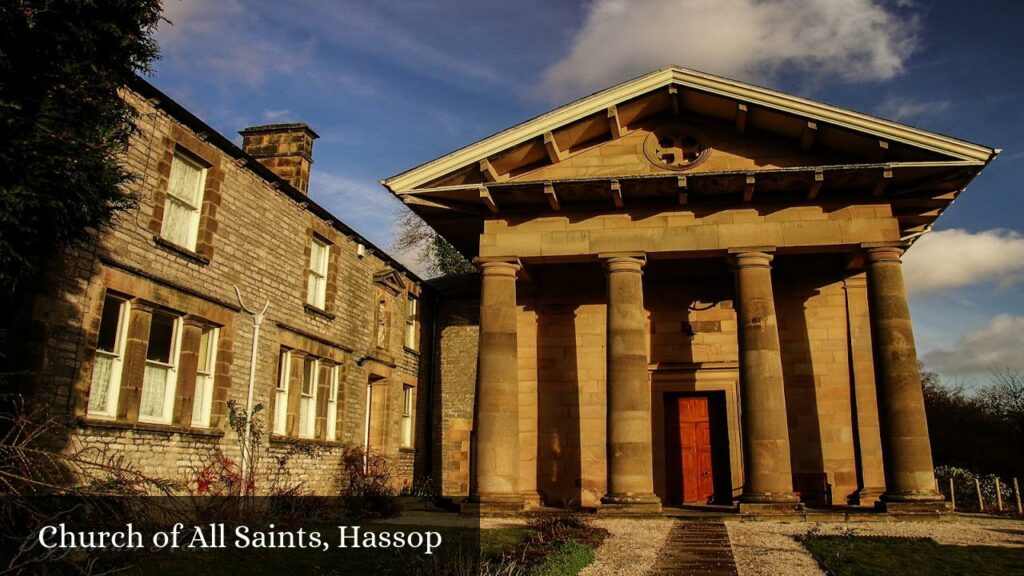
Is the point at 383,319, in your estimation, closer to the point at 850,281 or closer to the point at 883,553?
the point at 850,281

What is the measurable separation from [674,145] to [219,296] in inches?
408

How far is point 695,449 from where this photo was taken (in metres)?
18.1

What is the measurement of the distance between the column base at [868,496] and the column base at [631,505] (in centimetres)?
511

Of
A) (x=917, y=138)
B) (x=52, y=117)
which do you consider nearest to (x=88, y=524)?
(x=52, y=117)

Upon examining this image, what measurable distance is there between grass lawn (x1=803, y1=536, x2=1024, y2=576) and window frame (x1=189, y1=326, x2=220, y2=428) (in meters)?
10.3

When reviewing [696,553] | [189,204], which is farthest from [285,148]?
[696,553]

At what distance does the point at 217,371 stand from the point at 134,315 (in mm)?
2231

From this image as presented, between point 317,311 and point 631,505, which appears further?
point 317,311

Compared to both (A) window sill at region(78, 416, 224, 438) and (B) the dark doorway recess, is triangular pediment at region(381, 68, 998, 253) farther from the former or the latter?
(A) window sill at region(78, 416, 224, 438)

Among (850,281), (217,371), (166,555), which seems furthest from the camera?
(850,281)

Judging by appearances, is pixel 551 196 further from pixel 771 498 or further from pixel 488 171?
pixel 771 498

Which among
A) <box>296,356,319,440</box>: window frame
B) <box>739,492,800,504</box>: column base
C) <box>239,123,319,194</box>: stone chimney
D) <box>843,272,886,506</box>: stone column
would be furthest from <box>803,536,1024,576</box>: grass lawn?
<box>239,123,319,194</box>: stone chimney

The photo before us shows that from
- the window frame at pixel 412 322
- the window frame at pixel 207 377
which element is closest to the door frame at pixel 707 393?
the window frame at pixel 412 322

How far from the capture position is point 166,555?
829 centimetres
